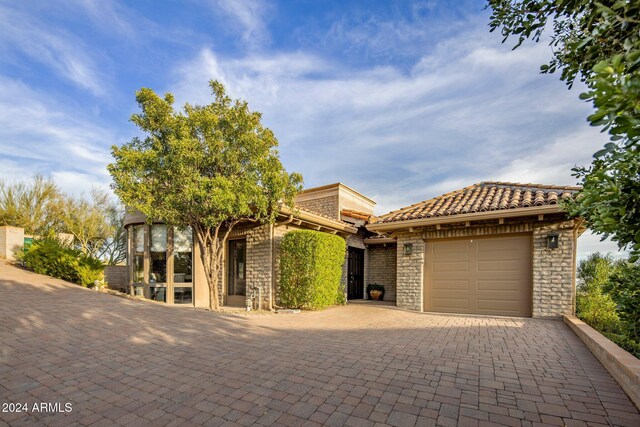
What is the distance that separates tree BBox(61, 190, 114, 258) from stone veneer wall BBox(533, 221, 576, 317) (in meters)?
25.7

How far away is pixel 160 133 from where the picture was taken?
8.63 m

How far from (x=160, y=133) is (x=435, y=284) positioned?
9733mm

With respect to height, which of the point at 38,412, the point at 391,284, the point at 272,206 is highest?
the point at 272,206

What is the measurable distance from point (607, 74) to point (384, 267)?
516 inches

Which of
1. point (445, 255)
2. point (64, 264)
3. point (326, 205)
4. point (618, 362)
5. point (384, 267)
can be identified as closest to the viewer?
point (618, 362)

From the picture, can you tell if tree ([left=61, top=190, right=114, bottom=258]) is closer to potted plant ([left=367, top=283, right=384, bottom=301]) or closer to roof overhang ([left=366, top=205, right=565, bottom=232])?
potted plant ([left=367, top=283, right=384, bottom=301])

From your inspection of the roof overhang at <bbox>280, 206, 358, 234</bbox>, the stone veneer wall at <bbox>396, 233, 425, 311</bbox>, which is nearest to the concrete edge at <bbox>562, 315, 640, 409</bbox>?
the stone veneer wall at <bbox>396, 233, 425, 311</bbox>

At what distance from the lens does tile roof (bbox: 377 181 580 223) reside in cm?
784

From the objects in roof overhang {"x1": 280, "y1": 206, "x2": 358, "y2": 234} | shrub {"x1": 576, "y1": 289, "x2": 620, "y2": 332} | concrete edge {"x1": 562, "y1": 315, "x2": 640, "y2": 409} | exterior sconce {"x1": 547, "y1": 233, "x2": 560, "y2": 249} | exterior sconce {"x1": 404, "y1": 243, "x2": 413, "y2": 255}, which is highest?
roof overhang {"x1": 280, "y1": 206, "x2": 358, "y2": 234}

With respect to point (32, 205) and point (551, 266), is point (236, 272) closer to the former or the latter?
point (551, 266)

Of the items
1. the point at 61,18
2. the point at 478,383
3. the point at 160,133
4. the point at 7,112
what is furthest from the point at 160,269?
the point at 478,383

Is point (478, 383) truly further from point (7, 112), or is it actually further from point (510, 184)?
point (7, 112)

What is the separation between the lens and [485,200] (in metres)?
9.00

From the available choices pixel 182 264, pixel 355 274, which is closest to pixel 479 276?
pixel 355 274
